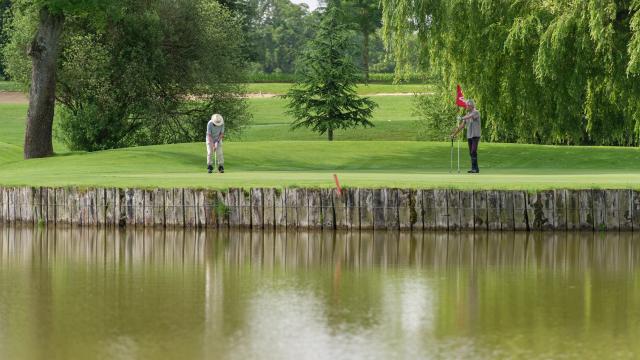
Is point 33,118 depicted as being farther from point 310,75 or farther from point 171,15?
point 310,75

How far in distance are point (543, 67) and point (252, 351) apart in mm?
22515

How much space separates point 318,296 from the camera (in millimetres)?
14188

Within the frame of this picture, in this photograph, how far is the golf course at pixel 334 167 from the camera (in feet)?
76.1

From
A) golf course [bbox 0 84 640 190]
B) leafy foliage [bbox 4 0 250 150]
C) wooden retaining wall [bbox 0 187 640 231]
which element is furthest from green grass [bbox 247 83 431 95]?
wooden retaining wall [bbox 0 187 640 231]

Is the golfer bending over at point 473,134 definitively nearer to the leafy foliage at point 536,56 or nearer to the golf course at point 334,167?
the golf course at point 334,167

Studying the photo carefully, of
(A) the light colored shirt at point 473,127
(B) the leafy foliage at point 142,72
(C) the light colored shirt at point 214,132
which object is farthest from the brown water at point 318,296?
(B) the leafy foliage at point 142,72

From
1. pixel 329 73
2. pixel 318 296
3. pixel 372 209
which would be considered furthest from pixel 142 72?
→ pixel 318 296

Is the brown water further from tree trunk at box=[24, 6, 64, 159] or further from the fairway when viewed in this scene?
tree trunk at box=[24, 6, 64, 159]

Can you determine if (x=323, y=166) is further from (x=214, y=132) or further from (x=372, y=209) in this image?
(x=372, y=209)

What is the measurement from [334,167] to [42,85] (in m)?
10.6

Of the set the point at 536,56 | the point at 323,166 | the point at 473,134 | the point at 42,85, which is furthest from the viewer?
the point at 42,85

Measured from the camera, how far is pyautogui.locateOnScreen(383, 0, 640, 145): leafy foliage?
104 ft

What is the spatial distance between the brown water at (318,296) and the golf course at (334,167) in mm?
2147

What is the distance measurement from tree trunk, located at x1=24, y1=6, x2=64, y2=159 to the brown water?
16.1 meters
